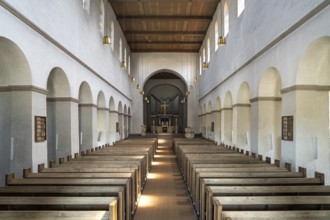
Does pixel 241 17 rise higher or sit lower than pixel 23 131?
higher

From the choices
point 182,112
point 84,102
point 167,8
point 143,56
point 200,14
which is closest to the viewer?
point 84,102

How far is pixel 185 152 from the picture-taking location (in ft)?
42.5

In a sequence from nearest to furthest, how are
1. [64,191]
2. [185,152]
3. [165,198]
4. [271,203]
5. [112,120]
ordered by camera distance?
[271,203], [64,191], [165,198], [185,152], [112,120]

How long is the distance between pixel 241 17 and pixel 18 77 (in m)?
9.52

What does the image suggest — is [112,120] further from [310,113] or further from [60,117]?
[310,113]

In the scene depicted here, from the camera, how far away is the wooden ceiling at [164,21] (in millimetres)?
19938

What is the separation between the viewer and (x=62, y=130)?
38.7ft

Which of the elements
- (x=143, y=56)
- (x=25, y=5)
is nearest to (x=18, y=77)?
(x=25, y=5)

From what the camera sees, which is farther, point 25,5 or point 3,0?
point 25,5

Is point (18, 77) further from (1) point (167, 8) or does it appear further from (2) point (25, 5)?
(1) point (167, 8)

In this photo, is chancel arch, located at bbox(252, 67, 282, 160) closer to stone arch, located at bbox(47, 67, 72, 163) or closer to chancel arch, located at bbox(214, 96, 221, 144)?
stone arch, located at bbox(47, 67, 72, 163)

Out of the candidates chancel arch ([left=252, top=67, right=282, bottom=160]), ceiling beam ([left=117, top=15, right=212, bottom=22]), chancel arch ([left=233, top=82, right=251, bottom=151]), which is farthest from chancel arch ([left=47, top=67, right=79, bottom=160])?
ceiling beam ([left=117, top=15, right=212, bottom=22])

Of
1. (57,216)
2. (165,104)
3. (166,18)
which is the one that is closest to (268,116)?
(57,216)

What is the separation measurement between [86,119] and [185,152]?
518cm
